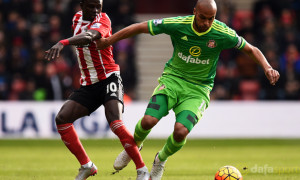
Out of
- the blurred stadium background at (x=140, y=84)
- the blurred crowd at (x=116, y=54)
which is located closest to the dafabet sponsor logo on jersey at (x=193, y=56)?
the blurred stadium background at (x=140, y=84)

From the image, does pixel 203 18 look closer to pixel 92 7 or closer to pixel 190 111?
pixel 190 111

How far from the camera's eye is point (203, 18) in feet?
27.0

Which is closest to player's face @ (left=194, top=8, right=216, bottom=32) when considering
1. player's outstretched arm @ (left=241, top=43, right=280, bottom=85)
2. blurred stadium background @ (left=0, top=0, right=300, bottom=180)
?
player's outstretched arm @ (left=241, top=43, right=280, bottom=85)

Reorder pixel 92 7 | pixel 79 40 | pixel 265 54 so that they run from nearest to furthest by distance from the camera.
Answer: pixel 79 40, pixel 92 7, pixel 265 54

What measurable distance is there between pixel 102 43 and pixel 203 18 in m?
1.29

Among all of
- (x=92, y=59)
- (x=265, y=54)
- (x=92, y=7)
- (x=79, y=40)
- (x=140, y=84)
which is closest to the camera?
(x=79, y=40)

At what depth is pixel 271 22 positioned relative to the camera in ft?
63.1

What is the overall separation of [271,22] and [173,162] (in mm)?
8506

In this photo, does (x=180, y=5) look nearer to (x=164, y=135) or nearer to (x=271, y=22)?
(x=271, y=22)

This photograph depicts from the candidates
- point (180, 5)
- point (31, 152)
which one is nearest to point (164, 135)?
point (31, 152)

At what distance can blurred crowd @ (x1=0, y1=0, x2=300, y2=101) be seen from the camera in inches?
703

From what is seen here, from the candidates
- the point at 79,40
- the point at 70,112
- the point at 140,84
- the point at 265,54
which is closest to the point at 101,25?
the point at 79,40

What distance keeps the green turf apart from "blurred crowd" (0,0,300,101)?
6.52ft

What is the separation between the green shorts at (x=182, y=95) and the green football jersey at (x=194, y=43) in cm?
9
